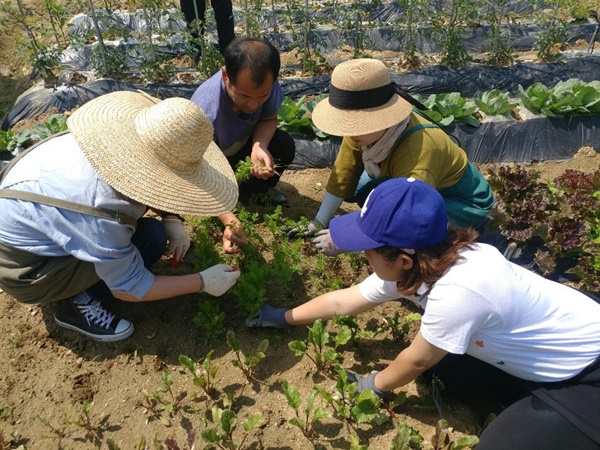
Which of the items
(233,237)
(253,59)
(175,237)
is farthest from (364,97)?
(175,237)

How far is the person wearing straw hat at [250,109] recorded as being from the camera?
2.56 meters

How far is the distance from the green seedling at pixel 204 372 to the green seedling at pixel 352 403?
490mm

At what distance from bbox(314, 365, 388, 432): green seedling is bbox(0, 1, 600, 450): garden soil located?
0.09 m

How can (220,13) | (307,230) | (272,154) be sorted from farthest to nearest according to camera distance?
1. (220,13)
2. (272,154)
3. (307,230)

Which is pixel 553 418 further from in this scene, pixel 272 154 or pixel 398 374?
pixel 272 154

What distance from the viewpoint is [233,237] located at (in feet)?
8.77

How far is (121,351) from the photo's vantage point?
99.7 inches

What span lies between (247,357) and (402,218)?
1.10 metres

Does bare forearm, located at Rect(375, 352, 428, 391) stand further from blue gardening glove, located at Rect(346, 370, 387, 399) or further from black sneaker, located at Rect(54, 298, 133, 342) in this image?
black sneaker, located at Rect(54, 298, 133, 342)

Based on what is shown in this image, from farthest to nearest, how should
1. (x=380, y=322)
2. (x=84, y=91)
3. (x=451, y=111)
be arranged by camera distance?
(x=84, y=91)
(x=451, y=111)
(x=380, y=322)

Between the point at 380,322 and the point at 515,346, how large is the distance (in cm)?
100

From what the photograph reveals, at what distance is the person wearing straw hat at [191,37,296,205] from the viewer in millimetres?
2557

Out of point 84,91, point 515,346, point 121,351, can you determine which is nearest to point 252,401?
point 121,351

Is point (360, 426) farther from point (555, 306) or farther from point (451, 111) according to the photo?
point (451, 111)
